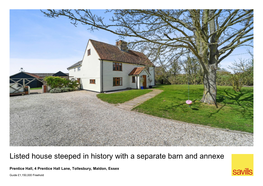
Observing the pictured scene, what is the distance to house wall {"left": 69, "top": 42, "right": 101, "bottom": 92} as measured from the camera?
14.8 metres

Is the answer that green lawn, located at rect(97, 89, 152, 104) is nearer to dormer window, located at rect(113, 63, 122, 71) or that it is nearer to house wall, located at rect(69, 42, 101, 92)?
house wall, located at rect(69, 42, 101, 92)

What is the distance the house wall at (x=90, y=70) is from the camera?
14.8 meters

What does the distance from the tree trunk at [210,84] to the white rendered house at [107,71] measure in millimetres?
7214

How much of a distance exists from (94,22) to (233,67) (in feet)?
57.8

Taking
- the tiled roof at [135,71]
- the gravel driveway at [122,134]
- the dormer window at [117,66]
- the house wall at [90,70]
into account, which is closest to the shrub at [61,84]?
the house wall at [90,70]

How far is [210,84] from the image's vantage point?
7.07 m

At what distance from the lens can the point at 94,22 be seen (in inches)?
184

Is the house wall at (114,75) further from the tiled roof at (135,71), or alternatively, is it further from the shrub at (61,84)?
the shrub at (61,84)

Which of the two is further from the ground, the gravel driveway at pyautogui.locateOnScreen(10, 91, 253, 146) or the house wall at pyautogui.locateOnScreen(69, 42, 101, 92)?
the house wall at pyautogui.locateOnScreen(69, 42, 101, 92)
